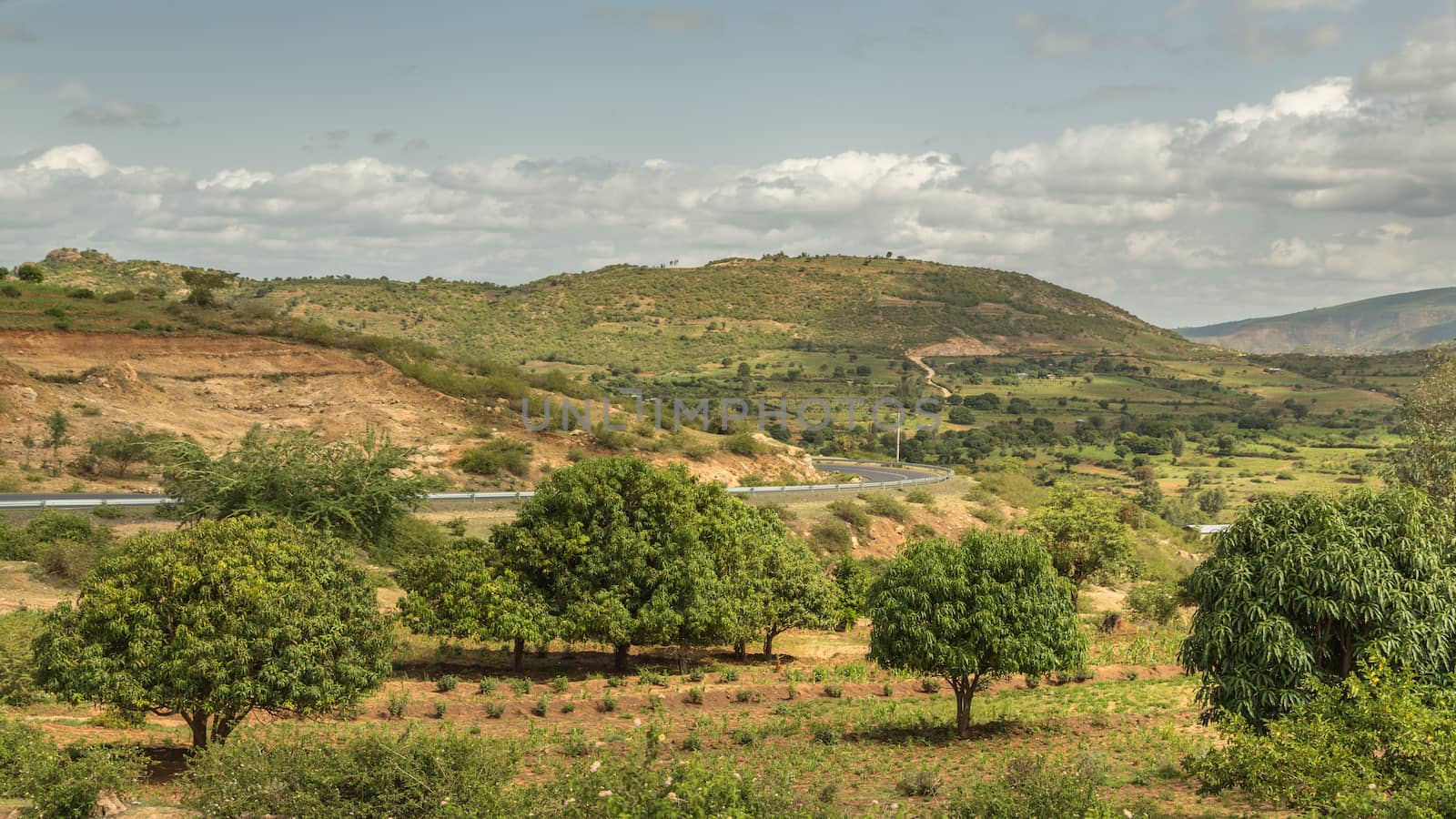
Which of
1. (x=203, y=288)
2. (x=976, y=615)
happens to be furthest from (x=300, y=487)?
(x=203, y=288)

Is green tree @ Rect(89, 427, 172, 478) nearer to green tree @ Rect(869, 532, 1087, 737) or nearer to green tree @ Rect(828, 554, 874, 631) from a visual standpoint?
green tree @ Rect(828, 554, 874, 631)

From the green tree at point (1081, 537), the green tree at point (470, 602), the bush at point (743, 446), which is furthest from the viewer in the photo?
the bush at point (743, 446)

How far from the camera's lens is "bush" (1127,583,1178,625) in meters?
48.8

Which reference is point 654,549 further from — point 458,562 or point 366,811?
point 366,811

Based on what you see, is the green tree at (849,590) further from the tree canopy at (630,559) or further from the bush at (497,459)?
the bush at (497,459)

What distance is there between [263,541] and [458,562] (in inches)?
493

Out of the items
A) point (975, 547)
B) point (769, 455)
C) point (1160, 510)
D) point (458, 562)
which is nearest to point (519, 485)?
point (769, 455)

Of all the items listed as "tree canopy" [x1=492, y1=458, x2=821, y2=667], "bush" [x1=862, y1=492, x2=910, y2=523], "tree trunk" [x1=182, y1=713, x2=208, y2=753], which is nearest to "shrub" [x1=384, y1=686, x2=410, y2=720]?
"tree canopy" [x1=492, y1=458, x2=821, y2=667]

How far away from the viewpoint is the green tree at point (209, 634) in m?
19.9

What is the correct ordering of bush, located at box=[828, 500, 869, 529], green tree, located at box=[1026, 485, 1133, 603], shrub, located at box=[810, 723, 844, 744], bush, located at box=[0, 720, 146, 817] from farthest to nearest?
bush, located at box=[828, 500, 869, 529] → green tree, located at box=[1026, 485, 1133, 603] → shrub, located at box=[810, 723, 844, 744] → bush, located at box=[0, 720, 146, 817]

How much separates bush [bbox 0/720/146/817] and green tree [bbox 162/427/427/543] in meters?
15.7

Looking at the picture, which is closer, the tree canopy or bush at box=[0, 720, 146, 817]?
bush at box=[0, 720, 146, 817]

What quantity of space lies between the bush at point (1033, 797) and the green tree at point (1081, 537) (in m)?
35.1

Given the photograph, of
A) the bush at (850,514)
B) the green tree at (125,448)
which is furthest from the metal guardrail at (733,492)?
the green tree at (125,448)
